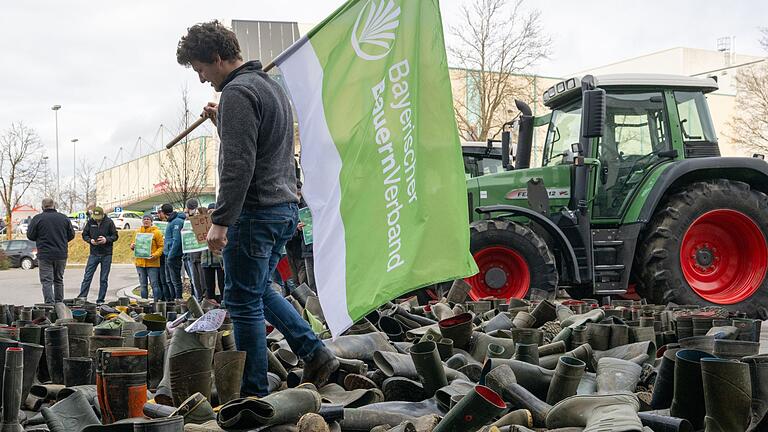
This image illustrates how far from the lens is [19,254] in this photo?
3203 centimetres

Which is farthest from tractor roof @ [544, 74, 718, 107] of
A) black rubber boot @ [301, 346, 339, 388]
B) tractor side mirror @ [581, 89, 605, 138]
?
black rubber boot @ [301, 346, 339, 388]

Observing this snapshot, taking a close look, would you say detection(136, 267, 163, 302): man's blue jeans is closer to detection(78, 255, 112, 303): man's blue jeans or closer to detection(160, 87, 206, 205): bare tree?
detection(78, 255, 112, 303): man's blue jeans

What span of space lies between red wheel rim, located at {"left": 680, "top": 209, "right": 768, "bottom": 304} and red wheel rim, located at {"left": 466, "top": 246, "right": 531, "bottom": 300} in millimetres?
2037

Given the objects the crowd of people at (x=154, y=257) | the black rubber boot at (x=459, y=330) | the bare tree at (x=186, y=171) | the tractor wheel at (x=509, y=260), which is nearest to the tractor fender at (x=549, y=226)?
the tractor wheel at (x=509, y=260)

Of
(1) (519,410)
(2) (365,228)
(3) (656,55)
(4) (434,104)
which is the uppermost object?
(3) (656,55)

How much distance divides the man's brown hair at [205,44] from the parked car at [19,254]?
3227 centimetres

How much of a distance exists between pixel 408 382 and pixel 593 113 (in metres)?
5.13

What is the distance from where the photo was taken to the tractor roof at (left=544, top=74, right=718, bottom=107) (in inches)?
339

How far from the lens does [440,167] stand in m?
3.77

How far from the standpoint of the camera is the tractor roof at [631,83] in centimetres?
862

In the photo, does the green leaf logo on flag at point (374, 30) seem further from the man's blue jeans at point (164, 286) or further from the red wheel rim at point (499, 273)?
the man's blue jeans at point (164, 286)

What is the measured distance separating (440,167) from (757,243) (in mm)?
6635

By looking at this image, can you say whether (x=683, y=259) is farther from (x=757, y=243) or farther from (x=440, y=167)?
(x=440, y=167)

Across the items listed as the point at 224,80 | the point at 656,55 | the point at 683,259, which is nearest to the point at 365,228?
the point at 224,80
